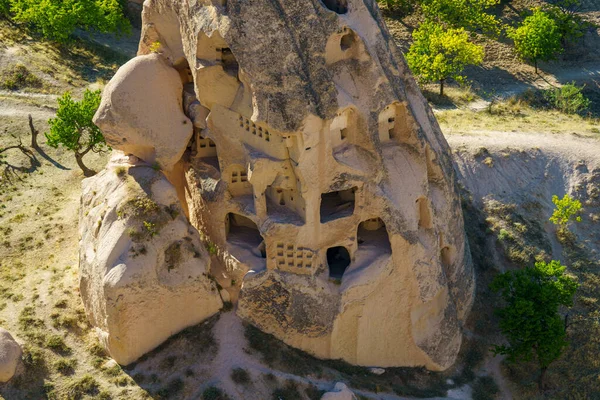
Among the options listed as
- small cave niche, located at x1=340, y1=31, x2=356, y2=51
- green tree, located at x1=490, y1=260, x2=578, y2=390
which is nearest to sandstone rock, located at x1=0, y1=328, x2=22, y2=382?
small cave niche, located at x1=340, y1=31, x2=356, y2=51

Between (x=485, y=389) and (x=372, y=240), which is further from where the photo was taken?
(x=485, y=389)

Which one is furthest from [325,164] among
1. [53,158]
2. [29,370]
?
[53,158]

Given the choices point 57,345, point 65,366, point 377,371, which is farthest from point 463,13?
point 65,366

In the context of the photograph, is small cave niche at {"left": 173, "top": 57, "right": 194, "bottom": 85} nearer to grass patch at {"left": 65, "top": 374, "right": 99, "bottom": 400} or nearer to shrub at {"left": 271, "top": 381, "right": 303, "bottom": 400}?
grass patch at {"left": 65, "top": 374, "right": 99, "bottom": 400}

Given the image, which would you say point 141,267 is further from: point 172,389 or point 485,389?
point 485,389

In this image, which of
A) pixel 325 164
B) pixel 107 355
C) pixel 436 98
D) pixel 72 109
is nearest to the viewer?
pixel 325 164

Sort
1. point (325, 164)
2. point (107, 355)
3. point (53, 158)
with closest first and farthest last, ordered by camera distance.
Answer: point (325, 164)
point (107, 355)
point (53, 158)

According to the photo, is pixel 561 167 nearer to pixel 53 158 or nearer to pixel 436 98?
pixel 436 98
